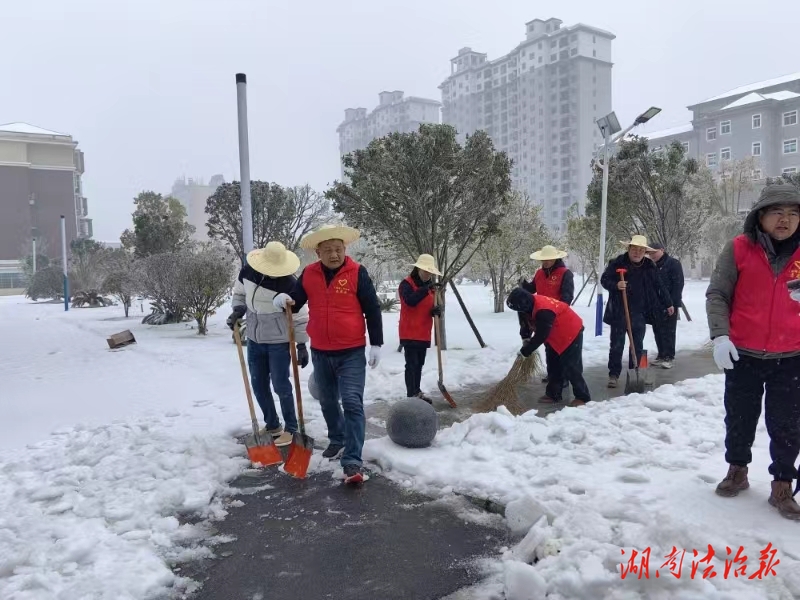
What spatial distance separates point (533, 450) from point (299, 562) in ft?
6.35

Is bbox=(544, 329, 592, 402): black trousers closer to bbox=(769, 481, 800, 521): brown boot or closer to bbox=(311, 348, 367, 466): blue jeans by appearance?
bbox=(311, 348, 367, 466): blue jeans

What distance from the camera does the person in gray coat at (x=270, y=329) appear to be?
16.1 ft

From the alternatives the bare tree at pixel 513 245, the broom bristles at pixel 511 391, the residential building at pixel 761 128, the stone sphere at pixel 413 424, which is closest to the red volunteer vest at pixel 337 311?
the stone sphere at pixel 413 424

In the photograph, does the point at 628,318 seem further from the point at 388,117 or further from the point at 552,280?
the point at 388,117

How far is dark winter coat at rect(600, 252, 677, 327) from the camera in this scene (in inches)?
275

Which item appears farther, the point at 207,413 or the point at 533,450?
the point at 207,413

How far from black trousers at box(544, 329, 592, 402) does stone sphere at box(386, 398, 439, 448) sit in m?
1.81

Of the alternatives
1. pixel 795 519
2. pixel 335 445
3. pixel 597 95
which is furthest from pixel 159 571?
pixel 597 95

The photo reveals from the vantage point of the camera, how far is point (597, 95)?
8644cm

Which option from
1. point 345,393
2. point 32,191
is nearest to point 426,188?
point 345,393

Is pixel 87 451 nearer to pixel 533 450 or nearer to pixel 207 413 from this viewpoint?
pixel 207 413

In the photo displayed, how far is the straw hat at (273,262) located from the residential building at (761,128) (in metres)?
50.3

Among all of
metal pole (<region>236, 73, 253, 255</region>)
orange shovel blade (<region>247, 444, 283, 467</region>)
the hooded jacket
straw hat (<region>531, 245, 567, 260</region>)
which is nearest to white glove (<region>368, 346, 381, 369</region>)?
orange shovel blade (<region>247, 444, 283, 467</region>)

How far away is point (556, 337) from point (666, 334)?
118 inches
